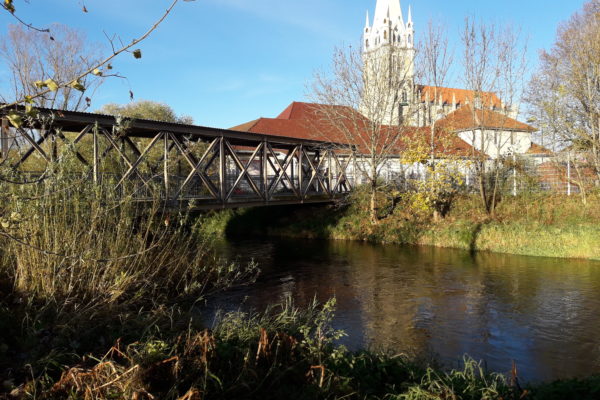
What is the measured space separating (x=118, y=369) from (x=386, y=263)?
1201 centimetres

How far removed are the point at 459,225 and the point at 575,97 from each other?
24.4ft

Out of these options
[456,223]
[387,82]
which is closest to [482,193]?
[456,223]

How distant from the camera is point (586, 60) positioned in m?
18.6

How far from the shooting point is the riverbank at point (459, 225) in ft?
52.0

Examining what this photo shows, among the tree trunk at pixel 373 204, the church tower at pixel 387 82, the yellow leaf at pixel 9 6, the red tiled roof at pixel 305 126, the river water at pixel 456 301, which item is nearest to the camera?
the yellow leaf at pixel 9 6

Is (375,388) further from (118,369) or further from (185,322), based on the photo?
(185,322)

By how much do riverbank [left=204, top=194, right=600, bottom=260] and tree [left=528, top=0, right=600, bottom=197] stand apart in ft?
7.15

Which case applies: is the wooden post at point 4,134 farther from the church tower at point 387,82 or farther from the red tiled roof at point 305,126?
the red tiled roof at point 305,126

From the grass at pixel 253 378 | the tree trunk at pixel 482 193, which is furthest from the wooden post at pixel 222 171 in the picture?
the grass at pixel 253 378

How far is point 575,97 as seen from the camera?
64.8ft

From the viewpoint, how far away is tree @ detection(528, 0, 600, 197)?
18.8 meters

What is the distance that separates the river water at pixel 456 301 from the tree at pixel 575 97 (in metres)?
7.78

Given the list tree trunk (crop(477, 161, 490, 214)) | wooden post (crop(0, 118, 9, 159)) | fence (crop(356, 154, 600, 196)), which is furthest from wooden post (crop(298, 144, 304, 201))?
wooden post (crop(0, 118, 9, 159))

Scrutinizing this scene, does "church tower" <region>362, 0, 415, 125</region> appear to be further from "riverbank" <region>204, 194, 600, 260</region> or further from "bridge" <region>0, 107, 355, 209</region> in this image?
"riverbank" <region>204, 194, 600, 260</region>
